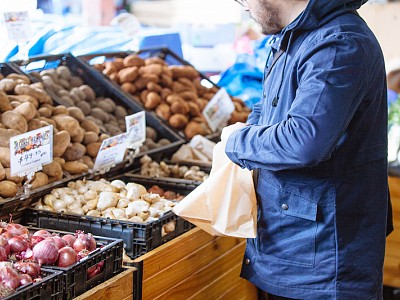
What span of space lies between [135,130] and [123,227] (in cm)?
102

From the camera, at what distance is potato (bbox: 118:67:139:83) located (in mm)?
4234

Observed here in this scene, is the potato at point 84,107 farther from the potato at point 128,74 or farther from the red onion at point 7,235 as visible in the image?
the red onion at point 7,235

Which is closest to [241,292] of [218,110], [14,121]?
[14,121]

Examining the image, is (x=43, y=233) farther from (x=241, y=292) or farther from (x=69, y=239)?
(x=241, y=292)

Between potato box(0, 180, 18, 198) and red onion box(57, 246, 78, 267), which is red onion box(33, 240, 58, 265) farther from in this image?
potato box(0, 180, 18, 198)

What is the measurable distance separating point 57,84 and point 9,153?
3.57 ft

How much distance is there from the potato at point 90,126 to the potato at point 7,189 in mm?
826

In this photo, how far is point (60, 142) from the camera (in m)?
3.07

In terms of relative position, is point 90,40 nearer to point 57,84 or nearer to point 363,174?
point 57,84

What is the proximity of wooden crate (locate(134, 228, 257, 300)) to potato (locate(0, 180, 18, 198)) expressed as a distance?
0.60 metres

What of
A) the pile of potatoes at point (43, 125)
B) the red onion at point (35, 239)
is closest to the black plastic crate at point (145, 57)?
the pile of potatoes at point (43, 125)

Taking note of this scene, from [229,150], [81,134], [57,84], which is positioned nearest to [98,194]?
[81,134]

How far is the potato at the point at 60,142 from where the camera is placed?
3049 millimetres

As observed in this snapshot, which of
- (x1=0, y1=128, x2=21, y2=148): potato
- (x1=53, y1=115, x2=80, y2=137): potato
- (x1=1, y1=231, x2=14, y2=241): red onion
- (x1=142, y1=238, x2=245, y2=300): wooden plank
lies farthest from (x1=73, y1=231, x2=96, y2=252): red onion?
(x1=53, y1=115, x2=80, y2=137): potato
